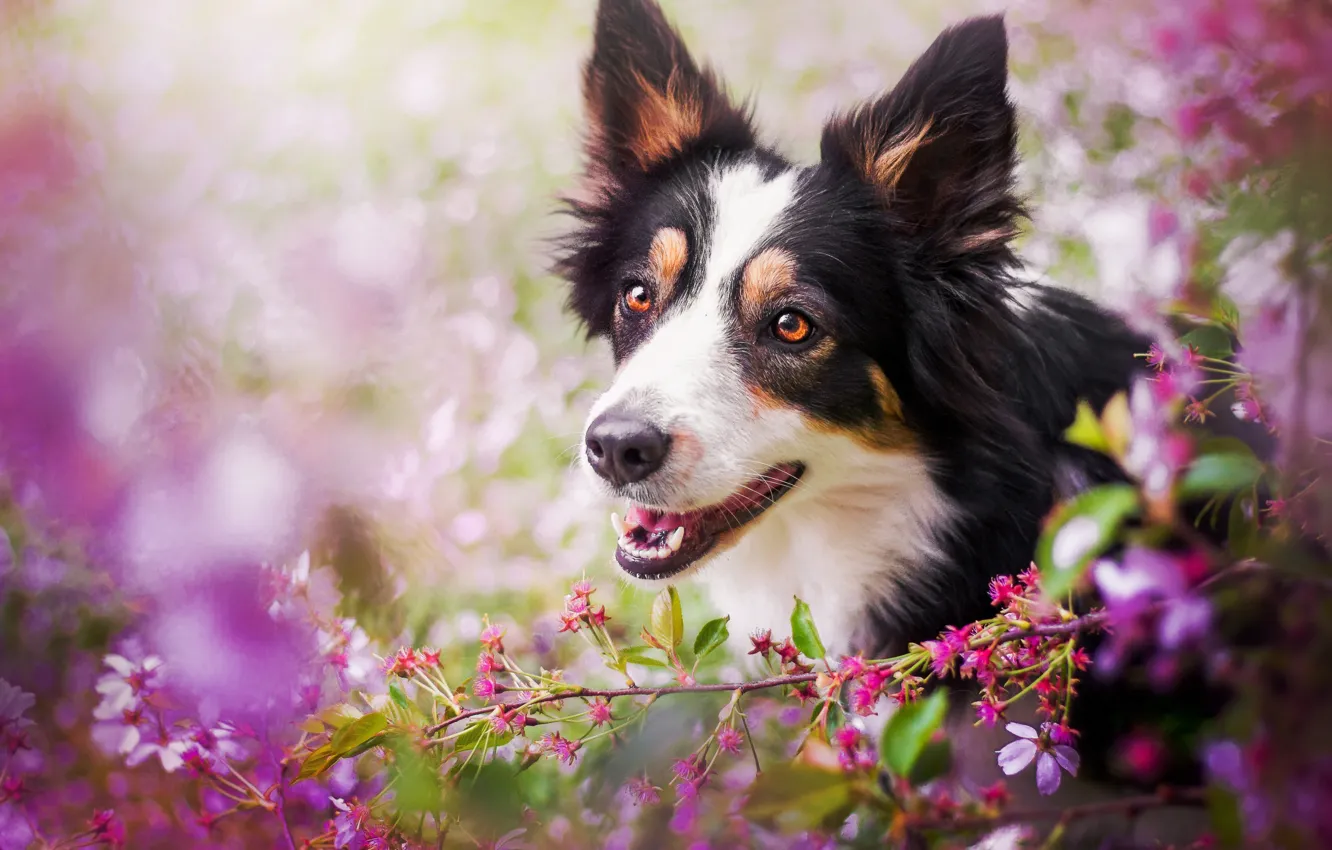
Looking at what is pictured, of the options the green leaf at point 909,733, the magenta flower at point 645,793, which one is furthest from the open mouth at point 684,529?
the green leaf at point 909,733

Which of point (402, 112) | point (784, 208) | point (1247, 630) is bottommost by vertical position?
point (1247, 630)

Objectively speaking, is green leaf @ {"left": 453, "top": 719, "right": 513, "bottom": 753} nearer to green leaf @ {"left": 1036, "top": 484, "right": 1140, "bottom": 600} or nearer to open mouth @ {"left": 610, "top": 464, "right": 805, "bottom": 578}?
open mouth @ {"left": 610, "top": 464, "right": 805, "bottom": 578}

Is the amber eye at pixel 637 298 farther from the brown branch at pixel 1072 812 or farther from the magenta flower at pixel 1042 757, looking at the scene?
the brown branch at pixel 1072 812

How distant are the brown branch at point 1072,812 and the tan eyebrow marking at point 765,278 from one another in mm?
1291

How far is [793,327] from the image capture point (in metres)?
2.10

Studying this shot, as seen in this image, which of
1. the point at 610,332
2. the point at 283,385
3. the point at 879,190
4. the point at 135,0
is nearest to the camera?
the point at 879,190

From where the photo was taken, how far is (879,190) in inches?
85.4

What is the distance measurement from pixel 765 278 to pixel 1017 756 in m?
1.13

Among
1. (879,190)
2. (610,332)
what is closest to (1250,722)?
(879,190)

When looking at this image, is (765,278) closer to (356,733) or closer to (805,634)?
(805,634)

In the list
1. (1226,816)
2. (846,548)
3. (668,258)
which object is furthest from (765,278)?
(1226,816)

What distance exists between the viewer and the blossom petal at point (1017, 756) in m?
1.29

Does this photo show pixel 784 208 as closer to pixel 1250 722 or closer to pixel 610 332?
pixel 610 332

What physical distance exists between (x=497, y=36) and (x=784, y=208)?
2.07 m
